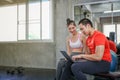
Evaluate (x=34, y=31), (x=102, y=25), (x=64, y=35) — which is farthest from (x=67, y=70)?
(x=34, y=31)

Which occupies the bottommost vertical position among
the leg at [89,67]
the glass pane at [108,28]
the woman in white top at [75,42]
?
the leg at [89,67]

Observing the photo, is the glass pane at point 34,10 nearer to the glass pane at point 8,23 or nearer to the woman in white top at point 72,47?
the glass pane at point 8,23

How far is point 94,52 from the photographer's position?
2.52 meters

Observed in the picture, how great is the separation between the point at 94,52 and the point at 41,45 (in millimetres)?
4001

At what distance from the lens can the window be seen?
6.42 meters

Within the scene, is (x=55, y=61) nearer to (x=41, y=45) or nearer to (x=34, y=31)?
(x=41, y=45)

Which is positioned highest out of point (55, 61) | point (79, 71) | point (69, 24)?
point (69, 24)

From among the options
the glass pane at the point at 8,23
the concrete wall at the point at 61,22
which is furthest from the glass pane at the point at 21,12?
the concrete wall at the point at 61,22

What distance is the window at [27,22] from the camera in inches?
253

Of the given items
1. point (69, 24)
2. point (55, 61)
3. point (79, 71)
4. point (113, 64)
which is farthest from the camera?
point (55, 61)

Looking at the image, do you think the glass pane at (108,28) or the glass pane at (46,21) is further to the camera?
the glass pane at (46,21)

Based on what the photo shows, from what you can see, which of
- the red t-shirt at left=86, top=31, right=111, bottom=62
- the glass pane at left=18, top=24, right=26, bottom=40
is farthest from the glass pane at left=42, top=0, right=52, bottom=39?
the red t-shirt at left=86, top=31, right=111, bottom=62

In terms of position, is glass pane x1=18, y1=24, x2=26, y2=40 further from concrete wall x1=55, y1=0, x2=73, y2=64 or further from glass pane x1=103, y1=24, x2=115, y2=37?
glass pane x1=103, y1=24, x2=115, y2=37

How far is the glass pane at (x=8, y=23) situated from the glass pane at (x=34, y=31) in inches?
26.9
